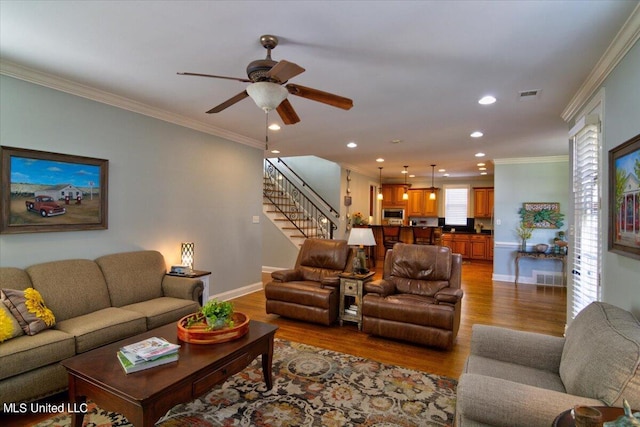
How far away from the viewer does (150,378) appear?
180 centimetres

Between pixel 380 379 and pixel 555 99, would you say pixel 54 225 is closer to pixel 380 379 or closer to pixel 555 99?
pixel 380 379

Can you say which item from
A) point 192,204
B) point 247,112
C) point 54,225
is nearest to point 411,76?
point 247,112

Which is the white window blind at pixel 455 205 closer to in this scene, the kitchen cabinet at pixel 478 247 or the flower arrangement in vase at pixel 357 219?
the kitchen cabinet at pixel 478 247

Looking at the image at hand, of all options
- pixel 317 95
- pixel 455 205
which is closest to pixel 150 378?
pixel 317 95

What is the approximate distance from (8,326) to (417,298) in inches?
144

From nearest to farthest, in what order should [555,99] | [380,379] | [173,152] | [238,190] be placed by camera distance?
Result: [380,379]
[555,99]
[173,152]
[238,190]

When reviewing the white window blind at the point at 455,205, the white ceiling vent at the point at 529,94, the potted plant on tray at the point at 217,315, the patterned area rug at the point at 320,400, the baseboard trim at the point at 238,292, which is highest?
the white ceiling vent at the point at 529,94

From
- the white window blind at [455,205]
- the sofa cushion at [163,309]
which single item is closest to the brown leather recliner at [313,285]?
the sofa cushion at [163,309]

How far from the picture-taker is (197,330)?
2.32 metres

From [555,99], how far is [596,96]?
0.64 metres

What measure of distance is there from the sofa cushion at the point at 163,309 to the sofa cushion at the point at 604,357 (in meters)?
3.18

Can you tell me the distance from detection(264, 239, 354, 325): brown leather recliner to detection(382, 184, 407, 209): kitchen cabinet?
6.44 metres

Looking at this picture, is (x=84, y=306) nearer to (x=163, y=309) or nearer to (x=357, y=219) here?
(x=163, y=309)

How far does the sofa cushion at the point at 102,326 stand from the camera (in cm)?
255
